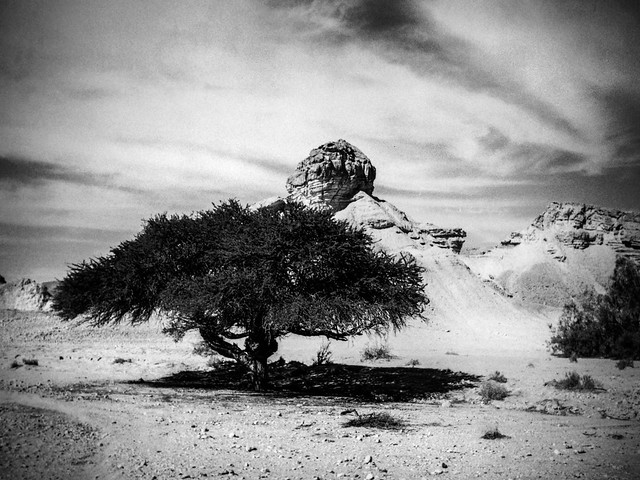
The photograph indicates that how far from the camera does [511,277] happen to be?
83.1 metres

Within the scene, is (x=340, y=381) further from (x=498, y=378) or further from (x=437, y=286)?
(x=437, y=286)

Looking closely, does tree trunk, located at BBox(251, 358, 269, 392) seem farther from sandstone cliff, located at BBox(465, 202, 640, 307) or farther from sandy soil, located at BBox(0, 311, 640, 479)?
sandstone cliff, located at BBox(465, 202, 640, 307)

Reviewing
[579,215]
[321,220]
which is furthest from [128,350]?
[579,215]

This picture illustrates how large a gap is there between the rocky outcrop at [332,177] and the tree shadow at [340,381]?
4567 cm

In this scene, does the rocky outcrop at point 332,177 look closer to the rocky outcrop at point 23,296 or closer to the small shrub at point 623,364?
the rocky outcrop at point 23,296

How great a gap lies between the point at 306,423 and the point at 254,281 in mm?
4900

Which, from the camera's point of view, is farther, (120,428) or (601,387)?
(601,387)

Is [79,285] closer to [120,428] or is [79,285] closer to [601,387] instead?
[120,428]

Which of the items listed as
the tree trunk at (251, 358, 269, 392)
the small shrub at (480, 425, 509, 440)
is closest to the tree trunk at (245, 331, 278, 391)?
the tree trunk at (251, 358, 269, 392)

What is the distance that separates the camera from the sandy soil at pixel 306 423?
21.4 feet

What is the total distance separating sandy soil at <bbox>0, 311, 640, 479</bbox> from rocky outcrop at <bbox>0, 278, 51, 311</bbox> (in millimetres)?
30029

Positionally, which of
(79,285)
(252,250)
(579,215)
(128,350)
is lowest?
(128,350)

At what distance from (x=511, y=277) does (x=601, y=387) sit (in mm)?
73375

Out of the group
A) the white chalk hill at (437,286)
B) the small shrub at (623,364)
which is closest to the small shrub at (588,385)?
the small shrub at (623,364)
